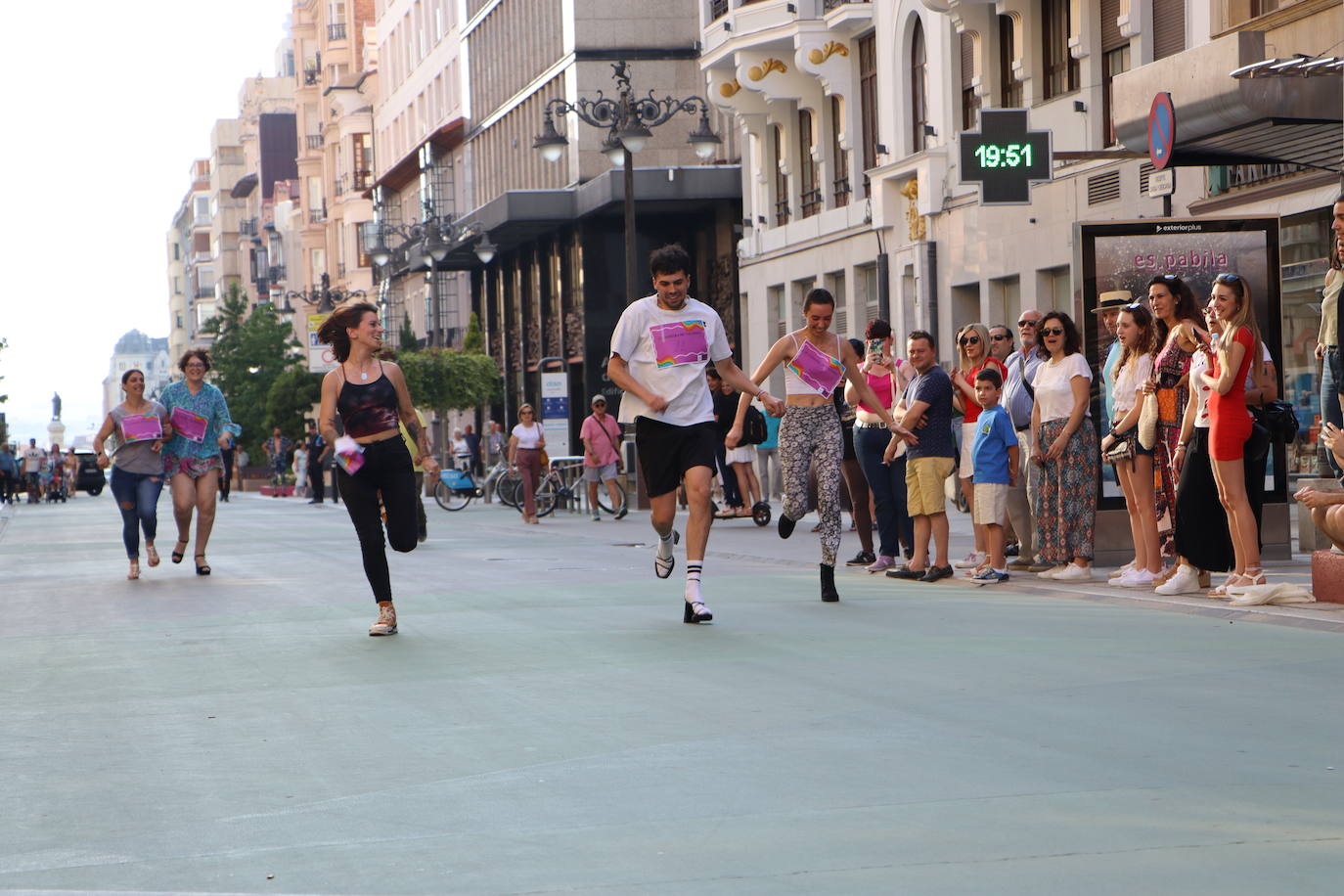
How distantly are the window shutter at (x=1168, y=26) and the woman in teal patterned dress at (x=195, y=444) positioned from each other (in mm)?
12683

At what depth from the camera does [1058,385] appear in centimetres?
1357

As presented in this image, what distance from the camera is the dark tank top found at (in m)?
11.2

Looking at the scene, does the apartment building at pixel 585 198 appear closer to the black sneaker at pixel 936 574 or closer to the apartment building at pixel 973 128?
the apartment building at pixel 973 128

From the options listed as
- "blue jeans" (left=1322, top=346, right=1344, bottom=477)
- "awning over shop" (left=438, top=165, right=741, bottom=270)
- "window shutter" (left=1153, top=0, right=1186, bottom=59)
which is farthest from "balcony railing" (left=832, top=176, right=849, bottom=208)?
"blue jeans" (left=1322, top=346, right=1344, bottom=477)

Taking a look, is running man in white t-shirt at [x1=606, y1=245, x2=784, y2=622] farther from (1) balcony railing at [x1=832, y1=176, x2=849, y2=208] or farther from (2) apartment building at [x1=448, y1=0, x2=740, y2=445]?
(2) apartment building at [x1=448, y1=0, x2=740, y2=445]

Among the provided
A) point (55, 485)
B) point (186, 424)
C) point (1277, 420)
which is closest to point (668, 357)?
point (1277, 420)

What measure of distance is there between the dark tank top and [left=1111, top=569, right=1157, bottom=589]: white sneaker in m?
4.67

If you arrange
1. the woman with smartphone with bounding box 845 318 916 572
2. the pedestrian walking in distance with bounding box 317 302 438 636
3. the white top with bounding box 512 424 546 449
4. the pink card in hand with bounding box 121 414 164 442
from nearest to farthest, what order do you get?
1. the pedestrian walking in distance with bounding box 317 302 438 636
2. the woman with smartphone with bounding box 845 318 916 572
3. the pink card in hand with bounding box 121 414 164 442
4. the white top with bounding box 512 424 546 449

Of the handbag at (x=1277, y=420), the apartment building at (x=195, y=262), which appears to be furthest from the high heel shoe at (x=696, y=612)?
the apartment building at (x=195, y=262)

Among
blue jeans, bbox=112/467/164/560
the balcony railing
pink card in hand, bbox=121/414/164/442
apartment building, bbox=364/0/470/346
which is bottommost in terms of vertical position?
blue jeans, bbox=112/467/164/560

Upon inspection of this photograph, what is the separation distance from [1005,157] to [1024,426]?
27.4 feet

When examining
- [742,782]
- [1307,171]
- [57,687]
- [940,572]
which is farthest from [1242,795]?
[1307,171]

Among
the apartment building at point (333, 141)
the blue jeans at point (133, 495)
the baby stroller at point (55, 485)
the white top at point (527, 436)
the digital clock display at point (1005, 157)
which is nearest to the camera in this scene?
the blue jeans at point (133, 495)

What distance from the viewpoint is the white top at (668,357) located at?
443 inches
